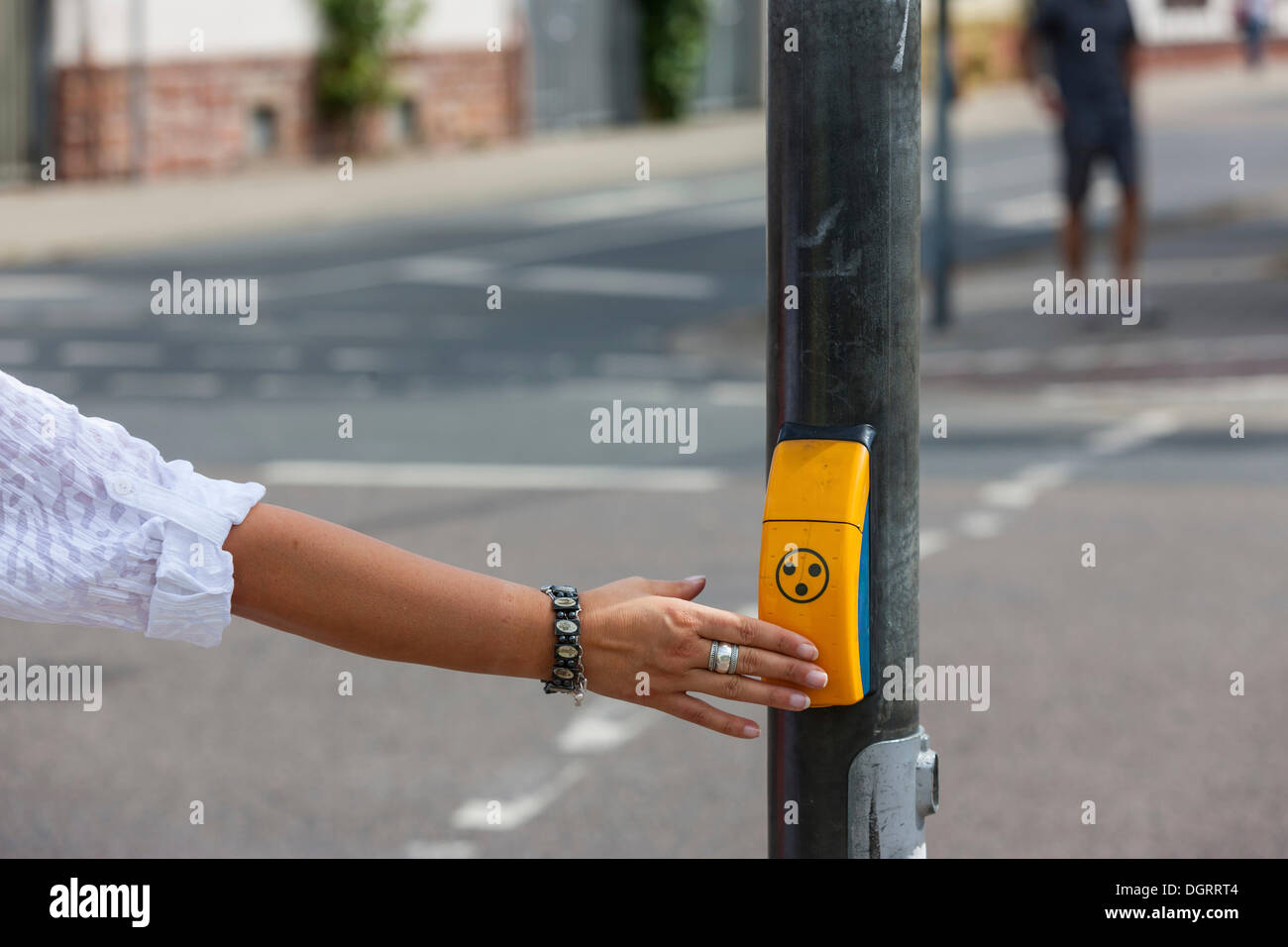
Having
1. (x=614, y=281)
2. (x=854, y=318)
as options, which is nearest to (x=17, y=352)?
(x=614, y=281)

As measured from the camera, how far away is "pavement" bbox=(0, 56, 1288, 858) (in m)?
4.94

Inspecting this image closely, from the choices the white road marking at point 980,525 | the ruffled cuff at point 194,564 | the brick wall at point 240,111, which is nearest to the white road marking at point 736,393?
the white road marking at point 980,525

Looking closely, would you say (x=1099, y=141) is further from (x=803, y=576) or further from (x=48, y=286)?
(x=803, y=576)

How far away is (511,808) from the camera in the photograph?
495 centimetres

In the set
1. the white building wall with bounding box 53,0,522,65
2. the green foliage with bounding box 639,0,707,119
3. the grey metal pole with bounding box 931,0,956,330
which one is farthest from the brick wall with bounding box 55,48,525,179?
the grey metal pole with bounding box 931,0,956,330

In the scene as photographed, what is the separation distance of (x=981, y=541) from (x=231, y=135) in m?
20.0

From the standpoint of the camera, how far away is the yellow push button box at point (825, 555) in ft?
6.27

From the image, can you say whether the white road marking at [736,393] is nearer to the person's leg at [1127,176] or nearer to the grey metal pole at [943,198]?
the grey metal pole at [943,198]

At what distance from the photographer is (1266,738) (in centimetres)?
537

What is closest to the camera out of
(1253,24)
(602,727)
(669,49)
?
(602,727)

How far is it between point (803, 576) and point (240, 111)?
25.1 metres

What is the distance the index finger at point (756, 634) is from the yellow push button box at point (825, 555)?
0.02 meters
